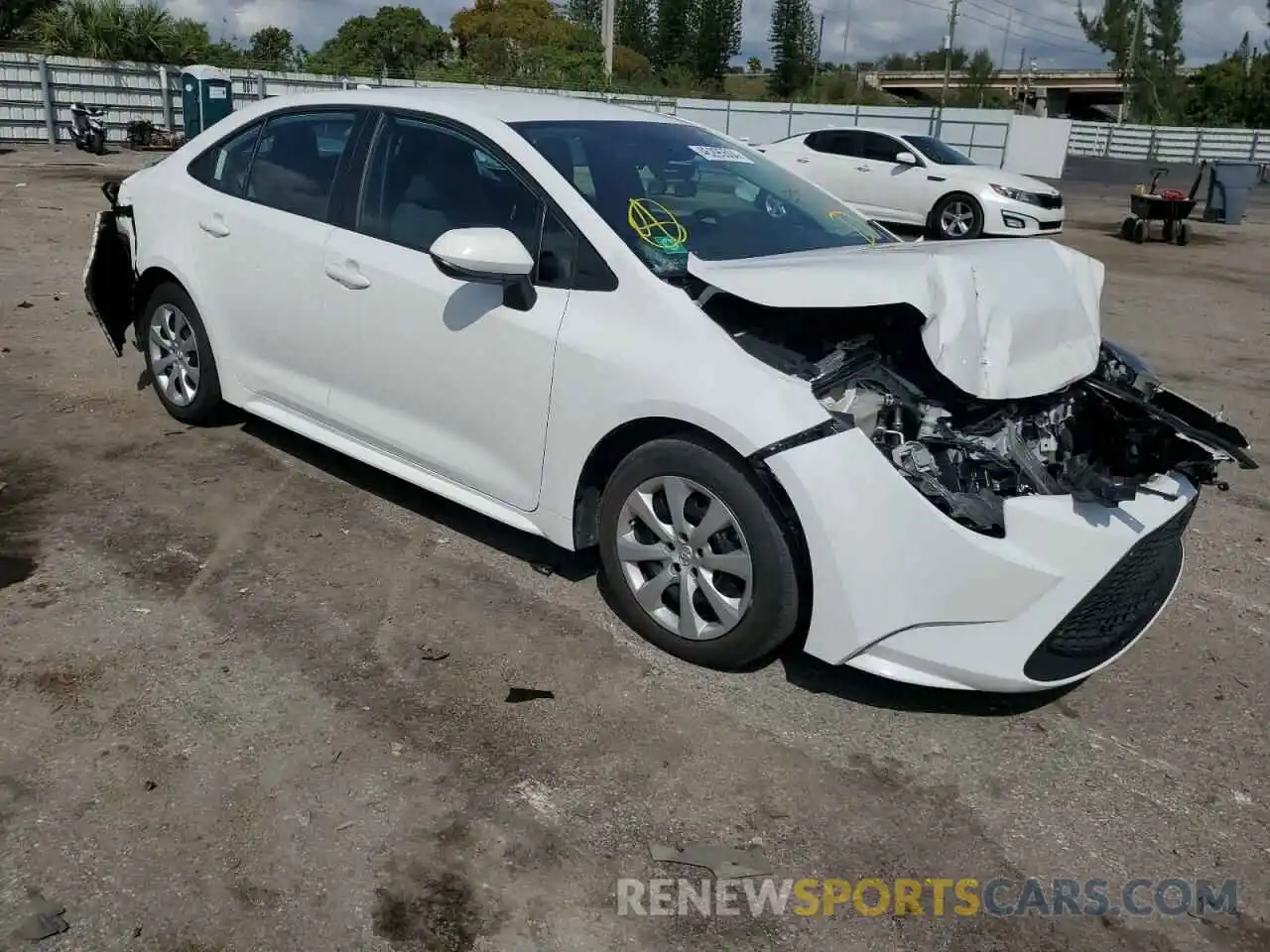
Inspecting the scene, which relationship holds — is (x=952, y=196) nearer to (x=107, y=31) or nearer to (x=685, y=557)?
(x=685, y=557)

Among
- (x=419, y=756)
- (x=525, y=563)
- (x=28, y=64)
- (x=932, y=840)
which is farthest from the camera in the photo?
(x=28, y=64)

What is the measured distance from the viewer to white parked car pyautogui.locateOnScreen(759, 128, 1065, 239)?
1502 centimetres

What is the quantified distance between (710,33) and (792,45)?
20.0 ft

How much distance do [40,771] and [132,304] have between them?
10.8 feet

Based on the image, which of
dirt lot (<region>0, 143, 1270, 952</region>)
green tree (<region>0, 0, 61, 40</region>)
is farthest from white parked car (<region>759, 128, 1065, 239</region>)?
green tree (<region>0, 0, 61, 40</region>)

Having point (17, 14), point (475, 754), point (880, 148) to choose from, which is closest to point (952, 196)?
point (880, 148)

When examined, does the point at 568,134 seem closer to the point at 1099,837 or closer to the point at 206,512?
the point at 206,512

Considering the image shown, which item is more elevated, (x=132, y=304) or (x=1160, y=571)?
(x=132, y=304)

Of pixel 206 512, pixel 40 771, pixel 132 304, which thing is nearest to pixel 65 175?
pixel 132 304

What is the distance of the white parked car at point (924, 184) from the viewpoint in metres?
15.0

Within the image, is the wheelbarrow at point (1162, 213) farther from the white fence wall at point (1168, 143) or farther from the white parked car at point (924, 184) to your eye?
the white fence wall at point (1168, 143)

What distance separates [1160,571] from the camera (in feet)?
11.4

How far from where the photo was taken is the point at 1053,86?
92.3 meters

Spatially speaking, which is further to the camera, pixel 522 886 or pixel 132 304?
pixel 132 304
